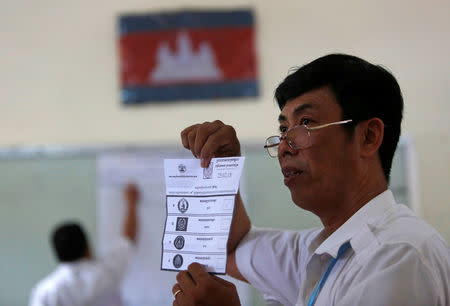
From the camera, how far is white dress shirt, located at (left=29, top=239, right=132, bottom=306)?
2.35 m

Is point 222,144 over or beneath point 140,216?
over

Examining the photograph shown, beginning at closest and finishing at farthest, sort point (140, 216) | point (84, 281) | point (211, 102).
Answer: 1. point (84, 281)
2. point (140, 216)
3. point (211, 102)

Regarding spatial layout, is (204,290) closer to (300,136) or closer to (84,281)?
(300,136)

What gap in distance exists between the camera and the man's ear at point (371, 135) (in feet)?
3.51

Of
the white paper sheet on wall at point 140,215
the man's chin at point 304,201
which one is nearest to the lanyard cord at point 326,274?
the man's chin at point 304,201

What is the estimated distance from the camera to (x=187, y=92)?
2.80m

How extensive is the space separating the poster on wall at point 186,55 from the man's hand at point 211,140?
1631 millimetres

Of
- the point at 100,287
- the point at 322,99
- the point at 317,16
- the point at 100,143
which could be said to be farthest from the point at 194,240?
Answer: the point at 317,16

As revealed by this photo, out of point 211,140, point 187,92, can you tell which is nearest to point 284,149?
point 211,140

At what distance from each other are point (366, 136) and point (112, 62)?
2.05m

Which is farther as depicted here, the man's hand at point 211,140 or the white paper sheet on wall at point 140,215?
the white paper sheet on wall at point 140,215

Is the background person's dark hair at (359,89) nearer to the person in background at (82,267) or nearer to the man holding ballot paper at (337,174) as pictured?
the man holding ballot paper at (337,174)

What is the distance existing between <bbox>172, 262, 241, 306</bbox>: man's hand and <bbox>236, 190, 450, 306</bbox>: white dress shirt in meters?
0.17

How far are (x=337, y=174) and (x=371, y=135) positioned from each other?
113 mm
